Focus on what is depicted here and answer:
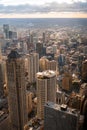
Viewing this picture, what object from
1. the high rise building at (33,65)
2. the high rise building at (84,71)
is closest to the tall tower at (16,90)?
the high rise building at (84,71)

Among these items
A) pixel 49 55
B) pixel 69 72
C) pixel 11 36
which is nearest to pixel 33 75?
pixel 69 72

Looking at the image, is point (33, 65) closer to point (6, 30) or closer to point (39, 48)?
point (39, 48)

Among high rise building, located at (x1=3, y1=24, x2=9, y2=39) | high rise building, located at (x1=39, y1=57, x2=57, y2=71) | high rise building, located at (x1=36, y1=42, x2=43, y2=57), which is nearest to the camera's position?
high rise building, located at (x1=39, y1=57, x2=57, y2=71)

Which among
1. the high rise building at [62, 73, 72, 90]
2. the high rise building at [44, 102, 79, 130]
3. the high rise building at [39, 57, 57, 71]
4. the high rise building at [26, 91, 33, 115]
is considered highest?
the high rise building at [44, 102, 79, 130]

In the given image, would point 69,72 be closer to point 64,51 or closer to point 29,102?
point 64,51

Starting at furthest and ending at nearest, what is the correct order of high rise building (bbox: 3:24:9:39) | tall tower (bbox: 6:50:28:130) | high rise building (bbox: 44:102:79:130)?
high rise building (bbox: 3:24:9:39)
tall tower (bbox: 6:50:28:130)
high rise building (bbox: 44:102:79:130)

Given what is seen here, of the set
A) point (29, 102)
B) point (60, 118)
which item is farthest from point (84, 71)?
point (60, 118)

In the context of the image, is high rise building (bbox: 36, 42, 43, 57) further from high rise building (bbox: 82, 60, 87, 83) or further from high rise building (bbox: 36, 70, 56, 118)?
high rise building (bbox: 36, 70, 56, 118)

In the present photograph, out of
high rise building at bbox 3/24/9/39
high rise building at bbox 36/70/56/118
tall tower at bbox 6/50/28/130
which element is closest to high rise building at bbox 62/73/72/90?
high rise building at bbox 36/70/56/118
